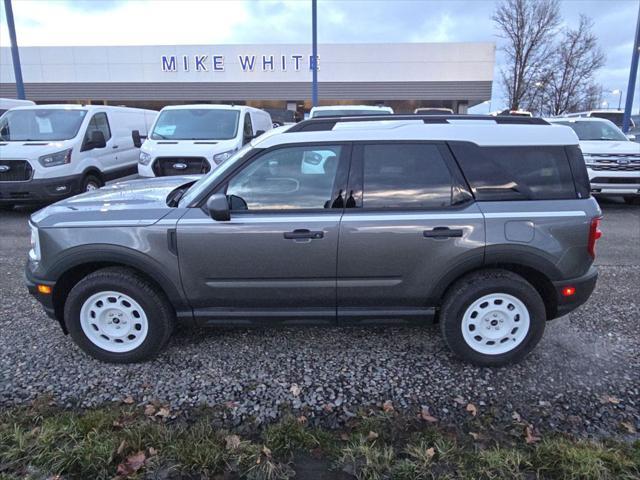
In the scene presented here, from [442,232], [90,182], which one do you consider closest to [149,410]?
[442,232]

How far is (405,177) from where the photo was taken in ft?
11.0

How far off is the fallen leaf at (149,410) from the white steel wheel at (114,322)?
636 millimetres

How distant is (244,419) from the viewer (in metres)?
2.88

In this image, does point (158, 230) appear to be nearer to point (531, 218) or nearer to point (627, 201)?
point (531, 218)

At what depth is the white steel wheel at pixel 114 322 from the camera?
3.39 m

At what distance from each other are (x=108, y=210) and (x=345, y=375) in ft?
7.00

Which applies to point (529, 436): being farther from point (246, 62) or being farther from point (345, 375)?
point (246, 62)

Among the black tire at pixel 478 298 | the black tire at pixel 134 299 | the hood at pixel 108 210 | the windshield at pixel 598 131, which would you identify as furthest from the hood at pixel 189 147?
the windshield at pixel 598 131

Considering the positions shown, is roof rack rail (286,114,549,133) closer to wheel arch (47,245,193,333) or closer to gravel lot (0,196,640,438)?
wheel arch (47,245,193,333)

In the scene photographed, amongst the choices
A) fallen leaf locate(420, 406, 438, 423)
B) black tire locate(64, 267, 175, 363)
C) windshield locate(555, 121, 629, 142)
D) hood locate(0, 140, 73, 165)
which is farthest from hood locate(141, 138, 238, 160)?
windshield locate(555, 121, 629, 142)

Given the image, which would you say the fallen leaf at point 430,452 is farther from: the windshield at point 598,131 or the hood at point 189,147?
the windshield at point 598,131

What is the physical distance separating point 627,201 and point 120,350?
10.6 meters

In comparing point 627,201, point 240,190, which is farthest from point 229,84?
point 240,190

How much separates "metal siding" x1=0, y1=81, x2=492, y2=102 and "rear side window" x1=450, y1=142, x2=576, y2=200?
97.4 feet
